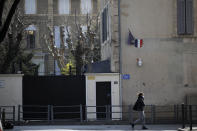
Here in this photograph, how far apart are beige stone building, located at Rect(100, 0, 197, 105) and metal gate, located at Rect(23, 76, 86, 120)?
2339mm

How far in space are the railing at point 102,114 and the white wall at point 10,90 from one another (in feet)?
1.27

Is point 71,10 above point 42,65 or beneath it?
above

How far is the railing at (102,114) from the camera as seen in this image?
2475cm

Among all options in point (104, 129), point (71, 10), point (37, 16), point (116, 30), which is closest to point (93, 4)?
point (71, 10)

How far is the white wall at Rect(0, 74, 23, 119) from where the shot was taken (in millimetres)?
25688

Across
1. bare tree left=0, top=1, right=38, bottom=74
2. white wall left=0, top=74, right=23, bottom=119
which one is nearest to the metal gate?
white wall left=0, top=74, right=23, bottom=119

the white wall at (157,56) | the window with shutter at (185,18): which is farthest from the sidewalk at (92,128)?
the window with shutter at (185,18)

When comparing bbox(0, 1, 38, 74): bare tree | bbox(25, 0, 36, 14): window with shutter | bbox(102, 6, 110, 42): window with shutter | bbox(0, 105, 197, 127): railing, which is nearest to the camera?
bbox(0, 105, 197, 127): railing

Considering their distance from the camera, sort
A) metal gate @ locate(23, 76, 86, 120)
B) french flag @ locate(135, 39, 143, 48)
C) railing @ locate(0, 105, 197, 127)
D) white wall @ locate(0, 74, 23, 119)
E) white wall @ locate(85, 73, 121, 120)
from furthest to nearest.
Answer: metal gate @ locate(23, 76, 86, 120) < white wall @ locate(0, 74, 23, 119) < white wall @ locate(85, 73, 121, 120) < french flag @ locate(135, 39, 143, 48) < railing @ locate(0, 105, 197, 127)

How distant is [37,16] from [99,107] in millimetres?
28230

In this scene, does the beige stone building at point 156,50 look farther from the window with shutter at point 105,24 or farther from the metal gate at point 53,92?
the metal gate at point 53,92

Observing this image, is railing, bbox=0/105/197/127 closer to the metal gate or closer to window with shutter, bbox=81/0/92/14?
the metal gate

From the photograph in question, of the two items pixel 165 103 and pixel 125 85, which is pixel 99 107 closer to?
pixel 125 85

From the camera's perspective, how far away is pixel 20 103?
25.8 metres
